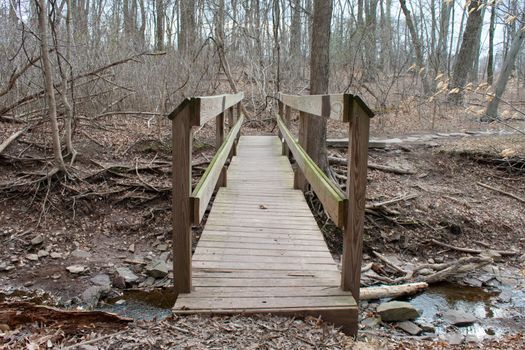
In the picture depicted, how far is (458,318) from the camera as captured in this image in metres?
5.63

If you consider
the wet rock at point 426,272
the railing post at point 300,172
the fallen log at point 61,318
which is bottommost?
the wet rock at point 426,272

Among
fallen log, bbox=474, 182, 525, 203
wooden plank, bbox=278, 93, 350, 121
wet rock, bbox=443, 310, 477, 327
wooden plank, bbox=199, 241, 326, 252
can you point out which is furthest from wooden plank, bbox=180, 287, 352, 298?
fallen log, bbox=474, 182, 525, 203

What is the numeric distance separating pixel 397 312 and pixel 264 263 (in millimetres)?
2432

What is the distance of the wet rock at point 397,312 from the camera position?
5465mm

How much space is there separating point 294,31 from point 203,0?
372 centimetres

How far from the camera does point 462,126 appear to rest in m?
14.6

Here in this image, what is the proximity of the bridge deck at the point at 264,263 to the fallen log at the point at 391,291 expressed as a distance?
53.5 inches

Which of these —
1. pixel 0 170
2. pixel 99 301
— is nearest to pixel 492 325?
pixel 99 301

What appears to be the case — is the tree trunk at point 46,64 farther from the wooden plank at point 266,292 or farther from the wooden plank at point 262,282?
the wooden plank at point 266,292

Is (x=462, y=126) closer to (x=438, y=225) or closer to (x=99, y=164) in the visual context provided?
(x=438, y=225)

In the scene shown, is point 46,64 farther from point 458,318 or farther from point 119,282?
point 458,318

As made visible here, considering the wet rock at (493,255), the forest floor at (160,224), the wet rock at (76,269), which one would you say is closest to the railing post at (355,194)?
the forest floor at (160,224)

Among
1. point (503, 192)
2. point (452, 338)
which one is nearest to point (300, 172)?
point (452, 338)

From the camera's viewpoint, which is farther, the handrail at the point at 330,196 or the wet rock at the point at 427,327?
the wet rock at the point at 427,327
